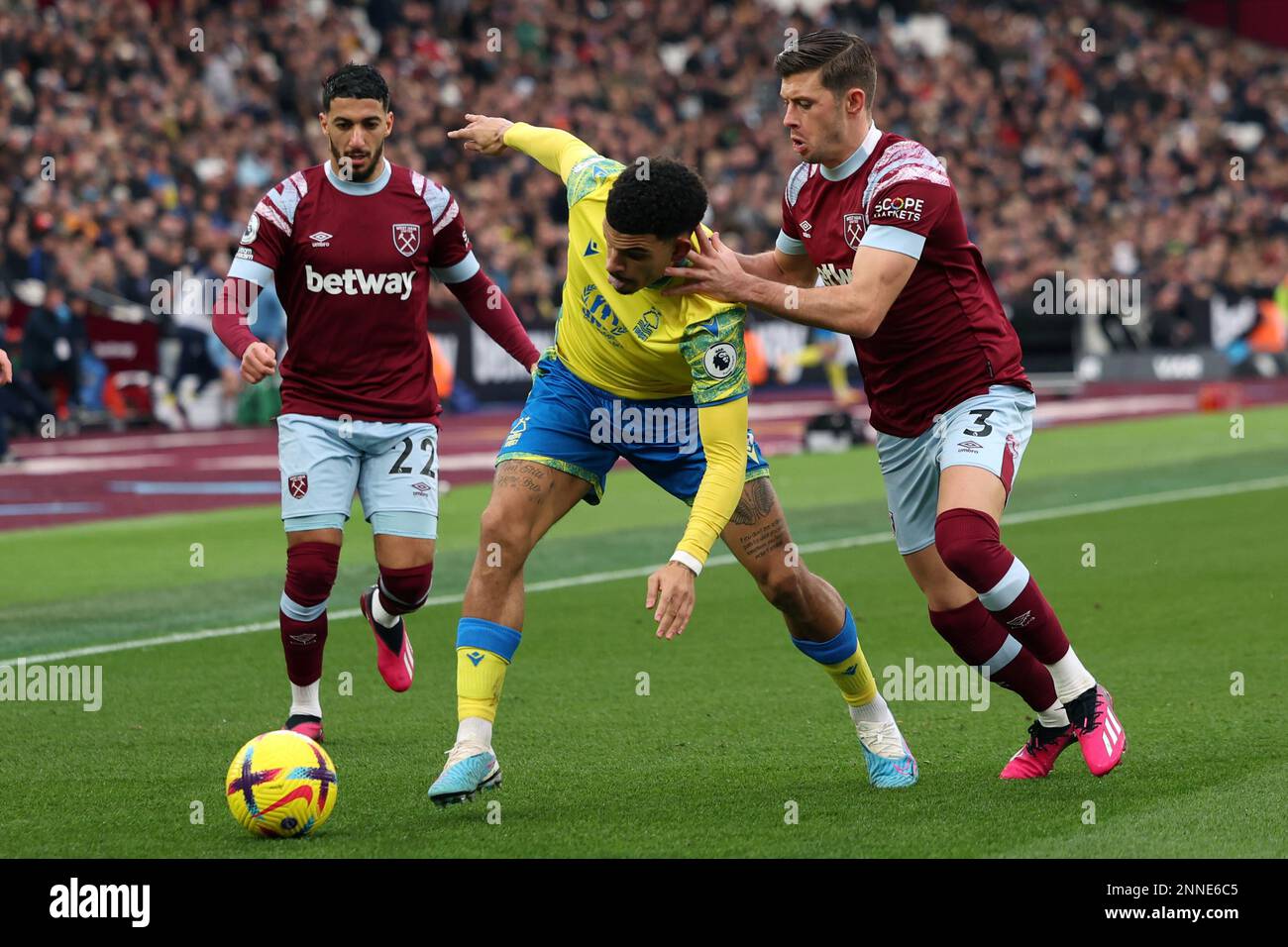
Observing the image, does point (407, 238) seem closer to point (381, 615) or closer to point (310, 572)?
point (310, 572)

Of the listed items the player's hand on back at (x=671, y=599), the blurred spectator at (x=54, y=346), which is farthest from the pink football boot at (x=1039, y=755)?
the blurred spectator at (x=54, y=346)

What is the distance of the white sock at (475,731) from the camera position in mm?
6367

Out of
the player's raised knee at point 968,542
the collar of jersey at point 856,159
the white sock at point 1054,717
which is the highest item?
the collar of jersey at point 856,159

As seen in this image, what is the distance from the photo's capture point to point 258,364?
687 centimetres

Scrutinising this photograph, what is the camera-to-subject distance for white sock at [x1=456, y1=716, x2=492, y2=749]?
637 cm

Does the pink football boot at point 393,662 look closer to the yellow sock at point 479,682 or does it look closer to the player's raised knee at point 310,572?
the player's raised knee at point 310,572

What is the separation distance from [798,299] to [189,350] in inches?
751

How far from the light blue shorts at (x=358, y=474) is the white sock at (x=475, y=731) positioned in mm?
1392

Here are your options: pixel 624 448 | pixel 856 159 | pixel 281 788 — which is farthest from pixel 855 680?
pixel 281 788

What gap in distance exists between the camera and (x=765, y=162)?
111ft

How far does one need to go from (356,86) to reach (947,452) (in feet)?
8.95

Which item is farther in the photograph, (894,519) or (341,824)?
(894,519)
